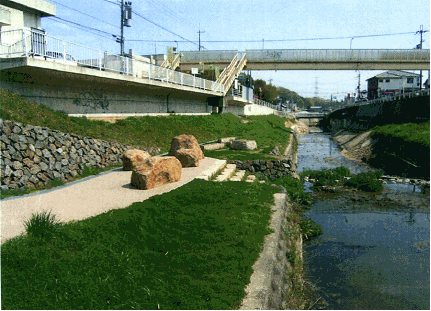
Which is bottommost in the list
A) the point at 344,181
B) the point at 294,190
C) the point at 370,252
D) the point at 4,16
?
the point at 370,252

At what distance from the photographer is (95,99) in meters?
19.0

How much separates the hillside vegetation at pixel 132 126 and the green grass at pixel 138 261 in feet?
24.0

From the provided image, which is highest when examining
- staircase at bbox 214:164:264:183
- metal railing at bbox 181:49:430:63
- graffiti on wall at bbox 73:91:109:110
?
metal railing at bbox 181:49:430:63

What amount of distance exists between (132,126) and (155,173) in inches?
391

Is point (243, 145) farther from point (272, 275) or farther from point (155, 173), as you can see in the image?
point (272, 275)

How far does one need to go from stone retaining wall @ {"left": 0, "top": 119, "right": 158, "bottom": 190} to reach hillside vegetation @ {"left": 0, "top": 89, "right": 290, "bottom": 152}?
920 millimetres

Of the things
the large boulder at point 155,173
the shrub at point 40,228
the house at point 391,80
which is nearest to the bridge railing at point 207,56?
the large boulder at point 155,173

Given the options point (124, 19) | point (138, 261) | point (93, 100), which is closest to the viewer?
point (138, 261)

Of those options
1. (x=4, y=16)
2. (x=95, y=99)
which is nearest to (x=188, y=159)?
(x=95, y=99)

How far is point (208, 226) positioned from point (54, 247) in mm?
2872

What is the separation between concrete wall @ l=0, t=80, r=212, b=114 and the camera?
50.4ft

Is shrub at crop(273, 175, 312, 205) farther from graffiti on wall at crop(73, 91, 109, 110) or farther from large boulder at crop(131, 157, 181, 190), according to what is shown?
graffiti on wall at crop(73, 91, 109, 110)

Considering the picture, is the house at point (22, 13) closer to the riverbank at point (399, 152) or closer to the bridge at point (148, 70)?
the bridge at point (148, 70)

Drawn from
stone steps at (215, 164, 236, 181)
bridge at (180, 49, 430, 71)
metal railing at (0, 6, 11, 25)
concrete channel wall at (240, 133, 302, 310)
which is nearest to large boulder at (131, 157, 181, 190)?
stone steps at (215, 164, 236, 181)
